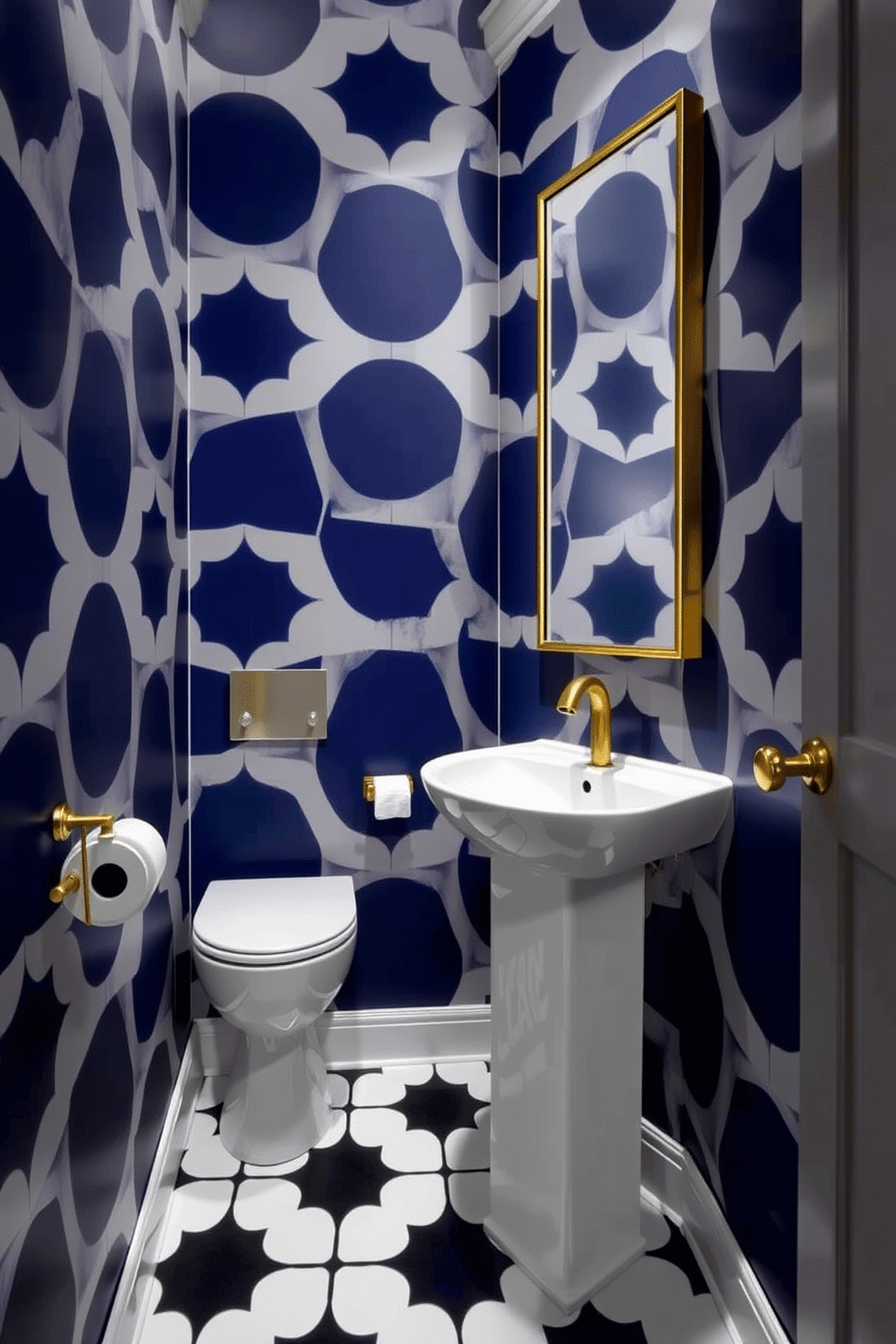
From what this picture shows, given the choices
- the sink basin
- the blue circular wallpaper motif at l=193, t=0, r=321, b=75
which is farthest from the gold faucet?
the blue circular wallpaper motif at l=193, t=0, r=321, b=75

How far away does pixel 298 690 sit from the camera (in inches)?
80.5

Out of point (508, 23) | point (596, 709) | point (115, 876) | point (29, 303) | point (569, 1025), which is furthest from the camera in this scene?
point (508, 23)

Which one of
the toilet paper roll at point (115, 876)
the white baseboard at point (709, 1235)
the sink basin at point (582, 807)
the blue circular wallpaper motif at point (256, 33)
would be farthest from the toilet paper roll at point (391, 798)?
the blue circular wallpaper motif at point (256, 33)

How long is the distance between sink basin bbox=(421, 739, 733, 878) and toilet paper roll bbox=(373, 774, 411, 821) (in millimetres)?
389

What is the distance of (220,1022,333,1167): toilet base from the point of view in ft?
5.62

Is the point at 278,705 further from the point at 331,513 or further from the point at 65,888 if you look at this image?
the point at 65,888

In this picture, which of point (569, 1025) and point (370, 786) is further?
point (370, 786)

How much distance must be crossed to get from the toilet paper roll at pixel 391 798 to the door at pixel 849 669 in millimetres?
1234

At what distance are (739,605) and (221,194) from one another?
163cm

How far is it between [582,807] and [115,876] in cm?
89

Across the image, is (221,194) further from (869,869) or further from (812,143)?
(869,869)

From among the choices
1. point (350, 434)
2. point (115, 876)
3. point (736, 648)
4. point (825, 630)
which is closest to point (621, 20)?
point (350, 434)

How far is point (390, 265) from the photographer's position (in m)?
2.04

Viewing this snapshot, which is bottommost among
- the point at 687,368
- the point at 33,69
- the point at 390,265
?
the point at 687,368
